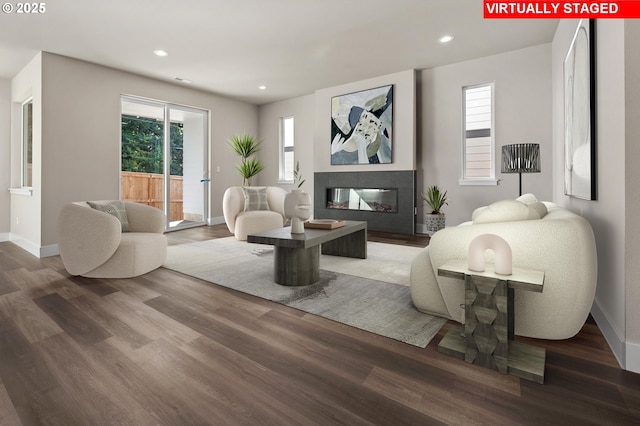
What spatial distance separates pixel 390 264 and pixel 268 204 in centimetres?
274

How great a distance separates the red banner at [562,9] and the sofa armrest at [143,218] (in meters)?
3.83

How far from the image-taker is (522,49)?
4.49 m

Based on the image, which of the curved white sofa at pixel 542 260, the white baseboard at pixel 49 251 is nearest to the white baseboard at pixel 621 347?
the curved white sofa at pixel 542 260

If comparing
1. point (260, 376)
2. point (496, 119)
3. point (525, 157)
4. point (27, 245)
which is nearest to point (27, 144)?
point (27, 245)

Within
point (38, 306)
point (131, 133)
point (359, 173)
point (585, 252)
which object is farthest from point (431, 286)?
point (131, 133)

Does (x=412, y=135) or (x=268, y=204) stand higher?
(x=412, y=135)

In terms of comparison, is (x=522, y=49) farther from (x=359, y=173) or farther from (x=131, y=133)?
(x=131, y=133)

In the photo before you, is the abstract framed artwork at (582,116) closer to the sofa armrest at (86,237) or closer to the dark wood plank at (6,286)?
the sofa armrest at (86,237)

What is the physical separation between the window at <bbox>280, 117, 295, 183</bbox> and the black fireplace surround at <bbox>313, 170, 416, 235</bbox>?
1.01m

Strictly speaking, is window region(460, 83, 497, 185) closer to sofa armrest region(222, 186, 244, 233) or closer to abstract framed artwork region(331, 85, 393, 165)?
abstract framed artwork region(331, 85, 393, 165)

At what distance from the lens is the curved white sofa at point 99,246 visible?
2.79 metres

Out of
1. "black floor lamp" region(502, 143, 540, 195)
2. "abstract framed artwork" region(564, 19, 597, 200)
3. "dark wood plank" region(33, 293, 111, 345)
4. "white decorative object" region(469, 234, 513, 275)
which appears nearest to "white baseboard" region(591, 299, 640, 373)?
"white decorative object" region(469, 234, 513, 275)

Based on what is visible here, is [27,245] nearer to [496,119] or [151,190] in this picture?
[151,190]

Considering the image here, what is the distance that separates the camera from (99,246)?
2.81 metres
